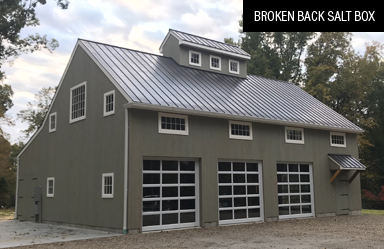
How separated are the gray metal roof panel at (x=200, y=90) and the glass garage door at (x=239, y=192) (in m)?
2.26

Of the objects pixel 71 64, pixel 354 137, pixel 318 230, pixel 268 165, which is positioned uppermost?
pixel 71 64

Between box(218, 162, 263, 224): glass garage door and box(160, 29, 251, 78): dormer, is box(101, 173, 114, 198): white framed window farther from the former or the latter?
box(160, 29, 251, 78): dormer

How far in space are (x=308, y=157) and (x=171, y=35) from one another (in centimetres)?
907

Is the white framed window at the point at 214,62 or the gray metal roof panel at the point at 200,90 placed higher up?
the white framed window at the point at 214,62

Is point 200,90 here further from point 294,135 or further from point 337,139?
point 337,139

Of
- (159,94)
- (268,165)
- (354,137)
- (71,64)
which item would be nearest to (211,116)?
(159,94)

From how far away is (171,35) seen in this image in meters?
20.5

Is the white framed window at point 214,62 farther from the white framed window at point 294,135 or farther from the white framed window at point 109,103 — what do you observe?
the white framed window at point 109,103

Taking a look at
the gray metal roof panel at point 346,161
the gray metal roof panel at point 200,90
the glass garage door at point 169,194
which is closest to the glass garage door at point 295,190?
the gray metal roof panel at point 346,161

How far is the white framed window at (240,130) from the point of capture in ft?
54.5

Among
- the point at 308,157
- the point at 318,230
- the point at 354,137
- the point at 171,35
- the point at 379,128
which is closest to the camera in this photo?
the point at 318,230

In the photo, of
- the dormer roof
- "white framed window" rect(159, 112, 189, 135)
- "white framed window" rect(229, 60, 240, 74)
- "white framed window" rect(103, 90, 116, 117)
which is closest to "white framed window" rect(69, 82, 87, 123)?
"white framed window" rect(103, 90, 116, 117)

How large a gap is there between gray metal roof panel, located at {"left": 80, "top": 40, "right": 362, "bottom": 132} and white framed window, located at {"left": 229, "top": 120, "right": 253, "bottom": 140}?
488mm

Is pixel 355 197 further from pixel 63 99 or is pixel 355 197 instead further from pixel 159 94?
pixel 63 99
